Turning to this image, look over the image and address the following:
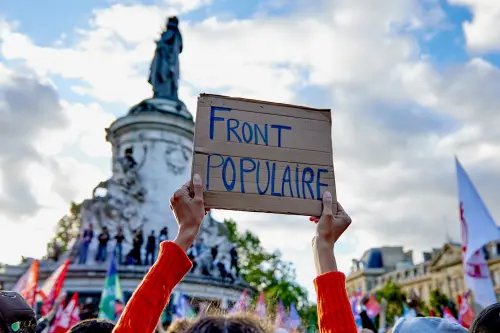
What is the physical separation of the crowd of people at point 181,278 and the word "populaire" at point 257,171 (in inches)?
7.0

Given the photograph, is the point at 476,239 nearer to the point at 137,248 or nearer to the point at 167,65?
the point at 137,248

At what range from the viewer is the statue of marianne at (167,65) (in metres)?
24.7

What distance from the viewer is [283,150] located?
2602 mm

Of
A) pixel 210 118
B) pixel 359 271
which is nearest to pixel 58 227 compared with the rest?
pixel 210 118

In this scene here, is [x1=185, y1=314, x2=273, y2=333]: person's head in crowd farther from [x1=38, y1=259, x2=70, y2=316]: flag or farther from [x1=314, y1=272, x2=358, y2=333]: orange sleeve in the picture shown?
[x1=38, y1=259, x2=70, y2=316]: flag

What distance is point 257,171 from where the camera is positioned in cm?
248

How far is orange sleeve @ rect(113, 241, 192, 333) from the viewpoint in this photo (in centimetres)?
176

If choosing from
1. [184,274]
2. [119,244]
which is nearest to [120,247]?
[119,244]

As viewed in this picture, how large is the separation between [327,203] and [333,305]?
0.65 m

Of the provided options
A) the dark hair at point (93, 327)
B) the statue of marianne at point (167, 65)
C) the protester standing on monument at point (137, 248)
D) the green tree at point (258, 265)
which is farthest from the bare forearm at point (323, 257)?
the green tree at point (258, 265)

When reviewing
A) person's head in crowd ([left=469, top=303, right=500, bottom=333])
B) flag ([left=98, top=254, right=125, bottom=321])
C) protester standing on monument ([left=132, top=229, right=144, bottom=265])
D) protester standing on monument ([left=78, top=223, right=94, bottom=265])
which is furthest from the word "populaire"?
protester standing on monument ([left=78, top=223, right=94, bottom=265])

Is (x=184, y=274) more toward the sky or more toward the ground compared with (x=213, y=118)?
more toward the ground

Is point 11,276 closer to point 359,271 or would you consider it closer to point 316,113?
point 316,113

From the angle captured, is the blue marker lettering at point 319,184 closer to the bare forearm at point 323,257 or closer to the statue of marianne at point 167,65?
the bare forearm at point 323,257
